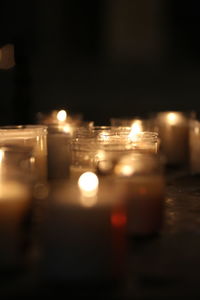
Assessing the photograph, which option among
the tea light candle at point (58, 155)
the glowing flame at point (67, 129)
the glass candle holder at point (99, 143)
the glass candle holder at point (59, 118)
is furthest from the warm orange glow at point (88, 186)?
the glass candle holder at point (59, 118)

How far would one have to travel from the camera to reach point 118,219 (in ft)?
4.26

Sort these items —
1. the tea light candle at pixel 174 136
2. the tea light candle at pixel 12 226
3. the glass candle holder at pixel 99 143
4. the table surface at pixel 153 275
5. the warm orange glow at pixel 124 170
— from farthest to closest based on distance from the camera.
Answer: the tea light candle at pixel 174 136, the glass candle holder at pixel 99 143, the warm orange glow at pixel 124 170, the tea light candle at pixel 12 226, the table surface at pixel 153 275

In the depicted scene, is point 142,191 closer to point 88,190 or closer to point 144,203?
point 144,203

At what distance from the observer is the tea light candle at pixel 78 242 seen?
4.06ft

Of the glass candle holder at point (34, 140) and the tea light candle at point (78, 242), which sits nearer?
the tea light candle at point (78, 242)

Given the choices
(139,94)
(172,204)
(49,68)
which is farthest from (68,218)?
(49,68)

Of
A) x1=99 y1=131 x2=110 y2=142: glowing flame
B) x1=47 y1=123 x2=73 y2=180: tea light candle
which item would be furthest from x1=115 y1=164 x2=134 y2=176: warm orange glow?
x1=47 y1=123 x2=73 y2=180: tea light candle

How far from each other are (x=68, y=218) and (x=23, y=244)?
6.4 inches

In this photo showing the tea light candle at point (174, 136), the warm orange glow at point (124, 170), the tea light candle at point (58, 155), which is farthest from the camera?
the tea light candle at point (174, 136)

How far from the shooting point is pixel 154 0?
10.2m

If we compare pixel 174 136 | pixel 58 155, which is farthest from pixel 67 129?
pixel 174 136

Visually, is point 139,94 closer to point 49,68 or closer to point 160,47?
point 49,68

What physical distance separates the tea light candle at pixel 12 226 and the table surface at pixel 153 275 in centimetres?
4

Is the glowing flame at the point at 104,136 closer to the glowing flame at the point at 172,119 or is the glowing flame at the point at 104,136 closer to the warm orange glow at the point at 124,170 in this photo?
the warm orange glow at the point at 124,170
